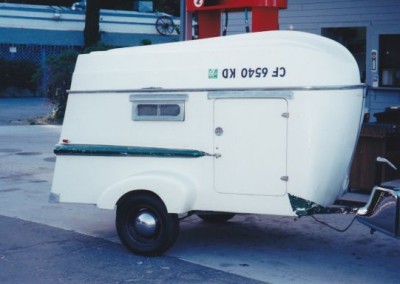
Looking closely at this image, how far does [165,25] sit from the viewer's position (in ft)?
130

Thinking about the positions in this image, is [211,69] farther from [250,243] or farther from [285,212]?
[250,243]

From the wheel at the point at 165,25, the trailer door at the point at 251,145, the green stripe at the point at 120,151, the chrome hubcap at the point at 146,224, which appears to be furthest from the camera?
the wheel at the point at 165,25

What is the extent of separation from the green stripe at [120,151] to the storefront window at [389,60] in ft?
21.4

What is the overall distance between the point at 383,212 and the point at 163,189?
2239mm

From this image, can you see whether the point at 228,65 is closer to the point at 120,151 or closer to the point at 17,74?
the point at 120,151

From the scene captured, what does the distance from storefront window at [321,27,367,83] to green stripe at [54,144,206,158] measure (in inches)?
261

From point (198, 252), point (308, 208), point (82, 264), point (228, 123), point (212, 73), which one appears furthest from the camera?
point (198, 252)

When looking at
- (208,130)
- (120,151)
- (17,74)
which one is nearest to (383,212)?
(208,130)

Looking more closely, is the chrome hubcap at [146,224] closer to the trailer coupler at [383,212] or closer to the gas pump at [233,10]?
the trailer coupler at [383,212]

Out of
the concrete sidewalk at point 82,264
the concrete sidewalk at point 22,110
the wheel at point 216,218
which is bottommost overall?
the concrete sidewalk at point 82,264

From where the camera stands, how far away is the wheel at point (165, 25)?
39438 millimetres

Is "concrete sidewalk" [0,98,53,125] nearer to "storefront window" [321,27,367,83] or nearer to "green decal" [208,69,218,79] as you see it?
"storefront window" [321,27,367,83]

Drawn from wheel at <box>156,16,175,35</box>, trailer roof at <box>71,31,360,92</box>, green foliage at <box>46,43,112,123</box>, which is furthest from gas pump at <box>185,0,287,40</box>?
wheel at <box>156,16,175,35</box>

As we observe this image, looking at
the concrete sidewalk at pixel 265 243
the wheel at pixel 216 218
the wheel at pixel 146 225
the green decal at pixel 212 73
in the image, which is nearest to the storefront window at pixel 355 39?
the concrete sidewalk at pixel 265 243
